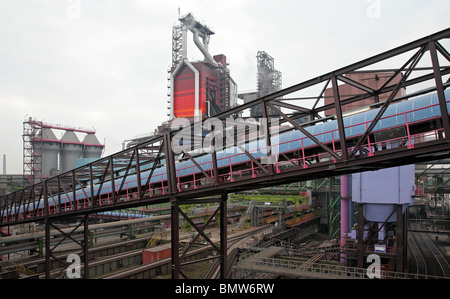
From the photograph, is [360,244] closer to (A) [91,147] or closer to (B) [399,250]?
(B) [399,250]

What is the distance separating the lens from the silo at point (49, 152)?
59.2 m

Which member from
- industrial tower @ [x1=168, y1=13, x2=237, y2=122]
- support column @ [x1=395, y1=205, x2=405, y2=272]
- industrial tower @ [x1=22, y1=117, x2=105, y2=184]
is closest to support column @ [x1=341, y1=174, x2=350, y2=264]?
support column @ [x1=395, y1=205, x2=405, y2=272]

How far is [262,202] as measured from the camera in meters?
32.9

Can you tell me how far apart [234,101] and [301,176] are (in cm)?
5109

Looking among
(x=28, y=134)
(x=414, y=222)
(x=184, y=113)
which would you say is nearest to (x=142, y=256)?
(x=184, y=113)

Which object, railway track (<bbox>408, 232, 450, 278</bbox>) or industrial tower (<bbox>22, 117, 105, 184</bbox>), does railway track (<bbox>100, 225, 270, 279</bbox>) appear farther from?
industrial tower (<bbox>22, 117, 105, 184</bbox>)

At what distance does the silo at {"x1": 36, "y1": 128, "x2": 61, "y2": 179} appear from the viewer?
59.2 metres

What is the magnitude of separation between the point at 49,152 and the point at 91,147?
10.9 meters

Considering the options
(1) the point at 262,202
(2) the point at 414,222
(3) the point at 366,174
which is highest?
(3) the point at 366,174

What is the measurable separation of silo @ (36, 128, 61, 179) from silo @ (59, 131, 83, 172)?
2362mm

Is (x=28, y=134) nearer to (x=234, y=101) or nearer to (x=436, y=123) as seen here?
(x=234, y=101)

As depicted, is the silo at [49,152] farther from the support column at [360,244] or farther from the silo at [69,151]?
the support column at [360,244]

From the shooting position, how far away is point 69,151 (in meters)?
66.2
